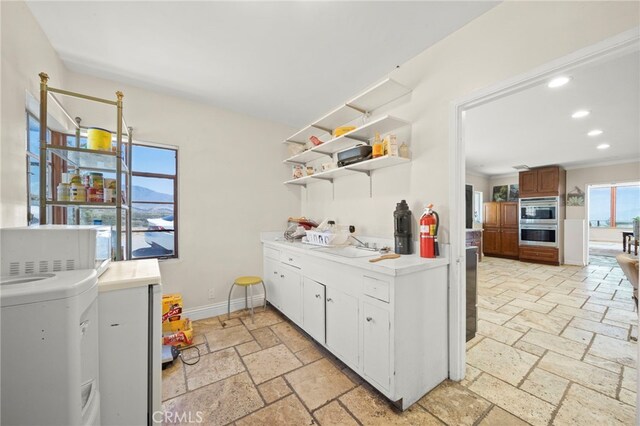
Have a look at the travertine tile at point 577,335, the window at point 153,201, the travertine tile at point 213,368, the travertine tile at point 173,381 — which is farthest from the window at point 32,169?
the travertine tile at point 577,335

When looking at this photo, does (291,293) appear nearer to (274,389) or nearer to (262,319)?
(262,319)

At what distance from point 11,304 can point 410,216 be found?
2.22m

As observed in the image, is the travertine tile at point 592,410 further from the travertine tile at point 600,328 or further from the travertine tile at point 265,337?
the travertine tile at point 265,337

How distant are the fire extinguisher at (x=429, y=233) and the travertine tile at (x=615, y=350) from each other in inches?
76.4

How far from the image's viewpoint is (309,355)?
218 centimetres

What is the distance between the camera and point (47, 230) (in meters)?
1.05

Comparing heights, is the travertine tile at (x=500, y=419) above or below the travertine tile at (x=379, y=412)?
above

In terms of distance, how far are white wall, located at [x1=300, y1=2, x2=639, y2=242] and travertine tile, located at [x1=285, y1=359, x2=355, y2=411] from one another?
1.30 meters

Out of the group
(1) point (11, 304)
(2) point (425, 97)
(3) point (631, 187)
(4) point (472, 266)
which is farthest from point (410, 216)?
(3) point (631, 187)

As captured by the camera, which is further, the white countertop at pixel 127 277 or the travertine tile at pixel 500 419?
the travertine tile at pixel 500 419

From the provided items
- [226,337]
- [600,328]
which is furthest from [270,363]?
[600,328]

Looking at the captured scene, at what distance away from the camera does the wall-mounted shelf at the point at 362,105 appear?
211 centimetres

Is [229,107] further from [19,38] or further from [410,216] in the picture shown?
[410,216]

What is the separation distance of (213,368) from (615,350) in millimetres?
3658
